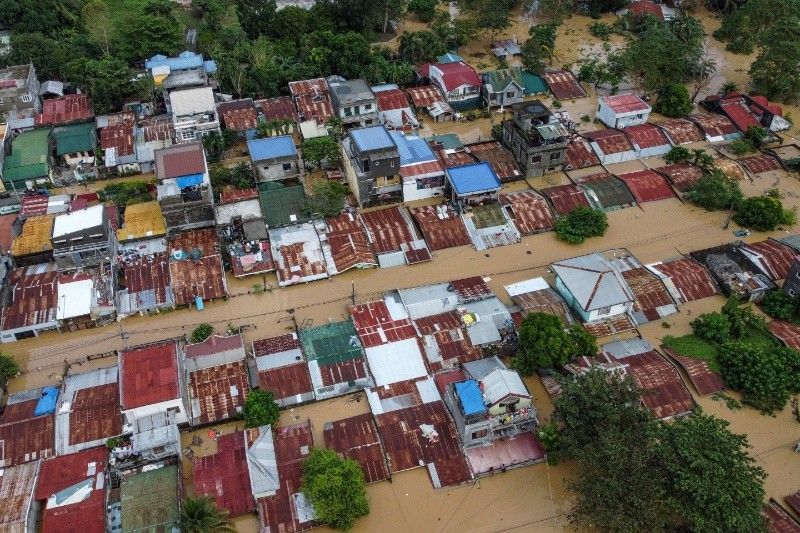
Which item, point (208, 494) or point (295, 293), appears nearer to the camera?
point (208, 494)

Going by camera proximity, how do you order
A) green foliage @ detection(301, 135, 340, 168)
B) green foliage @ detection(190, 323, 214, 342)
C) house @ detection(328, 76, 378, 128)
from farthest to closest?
house @ detection(328, 76, 378, 128)
green foliage @ detection(301, 135, 340, 168)
green foliage @ detection(190, 323, 214, 342)

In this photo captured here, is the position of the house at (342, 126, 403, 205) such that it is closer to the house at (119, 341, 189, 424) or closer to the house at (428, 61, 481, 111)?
the house at (428, 61, 481, 111)

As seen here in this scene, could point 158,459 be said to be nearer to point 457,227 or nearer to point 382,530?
point 382,530

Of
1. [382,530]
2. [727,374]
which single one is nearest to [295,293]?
[382,530]

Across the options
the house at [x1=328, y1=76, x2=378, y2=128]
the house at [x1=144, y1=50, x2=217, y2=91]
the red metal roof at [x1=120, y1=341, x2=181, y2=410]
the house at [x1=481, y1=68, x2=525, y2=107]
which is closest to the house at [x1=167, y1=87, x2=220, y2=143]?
the house at [x1=144, y1=50, x2=217, y2=91]

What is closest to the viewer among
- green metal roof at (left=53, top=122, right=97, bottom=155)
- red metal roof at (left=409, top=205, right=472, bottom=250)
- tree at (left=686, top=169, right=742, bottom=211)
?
red metal roof at (left=409, top=205, right=472, bottom=250)

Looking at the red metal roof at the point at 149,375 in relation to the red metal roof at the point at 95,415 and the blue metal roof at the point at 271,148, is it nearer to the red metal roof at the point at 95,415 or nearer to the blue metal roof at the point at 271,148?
the red metal roof at the point at 95,415

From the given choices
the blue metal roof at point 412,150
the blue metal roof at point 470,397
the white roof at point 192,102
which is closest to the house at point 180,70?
the white roof at point 192,102

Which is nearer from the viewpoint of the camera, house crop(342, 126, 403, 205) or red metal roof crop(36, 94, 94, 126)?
house crop(342, 126, 403, 205)
